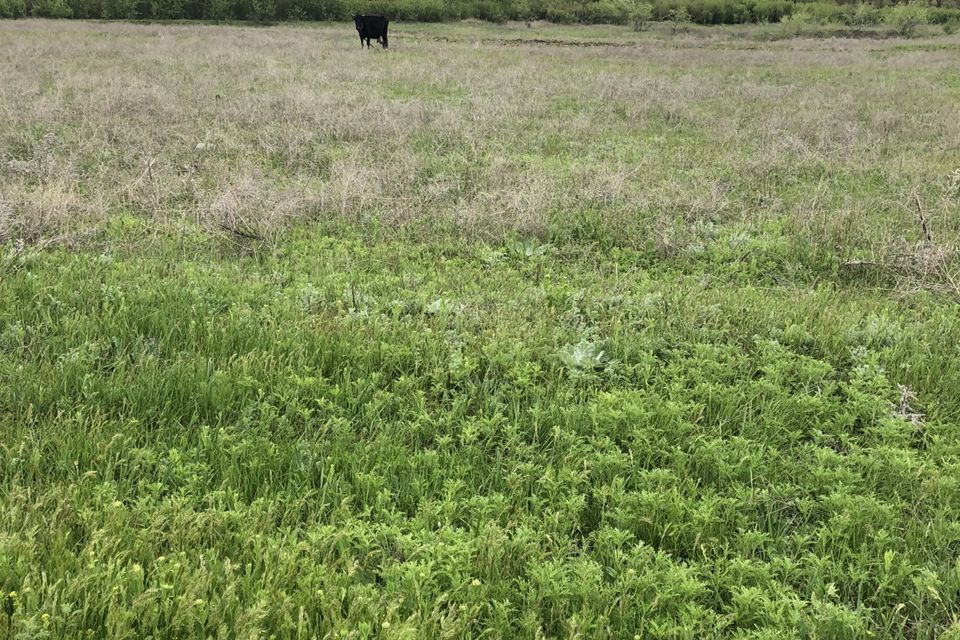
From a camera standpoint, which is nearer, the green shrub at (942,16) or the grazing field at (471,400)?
the grazing field at (471,400)

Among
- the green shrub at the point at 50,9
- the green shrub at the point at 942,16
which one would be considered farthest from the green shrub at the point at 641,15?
the green shrub at the point at 50,9

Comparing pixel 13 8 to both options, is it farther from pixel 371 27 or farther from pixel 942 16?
pixel 942 16

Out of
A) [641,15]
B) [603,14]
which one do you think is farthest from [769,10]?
[603,14]

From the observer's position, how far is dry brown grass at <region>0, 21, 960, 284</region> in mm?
7457

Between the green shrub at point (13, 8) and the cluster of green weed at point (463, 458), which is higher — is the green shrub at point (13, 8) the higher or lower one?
the higher one

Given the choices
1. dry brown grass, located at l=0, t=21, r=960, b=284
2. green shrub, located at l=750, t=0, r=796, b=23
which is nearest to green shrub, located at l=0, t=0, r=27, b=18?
dry brown grass, located at l=0, t=21, r=960, b=284

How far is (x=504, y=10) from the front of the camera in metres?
58.8

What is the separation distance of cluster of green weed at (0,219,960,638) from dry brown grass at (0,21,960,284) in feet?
6.46

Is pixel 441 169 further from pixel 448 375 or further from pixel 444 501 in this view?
pixel 444 501

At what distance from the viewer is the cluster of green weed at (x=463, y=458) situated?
2.56 meters

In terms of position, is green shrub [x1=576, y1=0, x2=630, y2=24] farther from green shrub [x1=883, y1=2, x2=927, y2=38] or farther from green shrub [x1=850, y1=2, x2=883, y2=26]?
green shrub [x1=883, y1=2, x2=927, y2=38]

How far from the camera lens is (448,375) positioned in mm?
4293

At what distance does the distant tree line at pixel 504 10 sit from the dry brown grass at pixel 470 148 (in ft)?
105

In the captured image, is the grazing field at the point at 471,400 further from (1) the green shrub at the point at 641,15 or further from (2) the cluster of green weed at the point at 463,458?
(1) the green shrub at the point at 641,15
